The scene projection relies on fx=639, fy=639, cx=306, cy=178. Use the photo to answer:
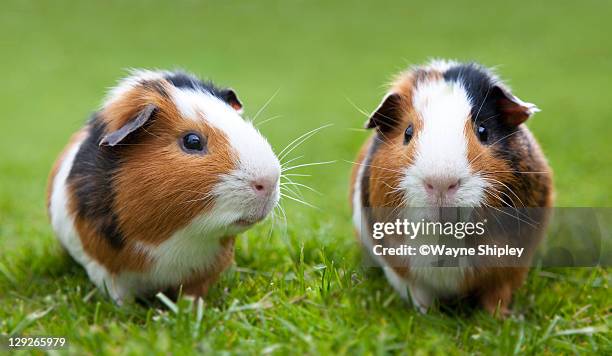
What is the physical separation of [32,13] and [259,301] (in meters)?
19.8

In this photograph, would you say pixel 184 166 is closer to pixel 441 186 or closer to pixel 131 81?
pixel 131 81

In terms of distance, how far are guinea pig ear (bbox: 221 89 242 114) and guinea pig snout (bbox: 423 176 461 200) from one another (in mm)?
1174

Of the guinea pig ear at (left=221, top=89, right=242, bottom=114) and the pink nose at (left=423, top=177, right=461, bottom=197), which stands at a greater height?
the guinea pig ear at (left=221, top=89, right=242, bottom=114)

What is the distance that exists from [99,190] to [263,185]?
0.84m

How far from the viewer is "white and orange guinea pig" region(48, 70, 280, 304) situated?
9.53 ft

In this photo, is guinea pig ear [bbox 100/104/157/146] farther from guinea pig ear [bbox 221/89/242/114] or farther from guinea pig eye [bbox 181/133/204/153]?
guinea pig ear [bbox 221/89/242/114]

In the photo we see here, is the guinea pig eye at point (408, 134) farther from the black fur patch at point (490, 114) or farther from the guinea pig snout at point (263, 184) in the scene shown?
the guinea pig snout at point (263, 184)

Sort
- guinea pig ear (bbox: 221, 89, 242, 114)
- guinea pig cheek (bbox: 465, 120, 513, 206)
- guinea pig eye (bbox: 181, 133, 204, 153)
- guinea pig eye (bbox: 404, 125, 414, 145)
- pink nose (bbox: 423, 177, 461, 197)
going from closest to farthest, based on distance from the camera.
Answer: pink nose (bbox: 423, 177, 461, 197) → guinea pig cheek (bbox: 465, 120, 513, 206) → guinea pig eye (bbox: 181, 133, 204, 153) → guinea pig eye (bbox: 404, 125, 414, 145) → guinea pig ear (bbox: 221, 89, 242, 114)

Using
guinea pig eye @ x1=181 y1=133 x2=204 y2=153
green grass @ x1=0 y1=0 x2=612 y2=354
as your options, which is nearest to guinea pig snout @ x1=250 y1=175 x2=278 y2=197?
guinea pig eye @ x1=181 y1=133 x2=204 y2=153

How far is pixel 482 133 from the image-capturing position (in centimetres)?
309

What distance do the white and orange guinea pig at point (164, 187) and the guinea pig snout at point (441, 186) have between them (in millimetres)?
696

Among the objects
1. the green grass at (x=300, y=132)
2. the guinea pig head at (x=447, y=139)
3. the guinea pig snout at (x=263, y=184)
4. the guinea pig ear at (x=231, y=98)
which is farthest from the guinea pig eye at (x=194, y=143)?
the guinea pig head at (x=447, y=139)

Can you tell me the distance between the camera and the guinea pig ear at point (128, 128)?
293 cm

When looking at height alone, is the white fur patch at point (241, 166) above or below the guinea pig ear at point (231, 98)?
below
